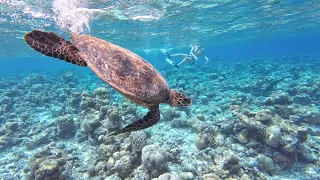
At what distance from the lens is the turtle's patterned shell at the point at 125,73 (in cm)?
367

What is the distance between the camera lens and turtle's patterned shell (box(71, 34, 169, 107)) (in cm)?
367

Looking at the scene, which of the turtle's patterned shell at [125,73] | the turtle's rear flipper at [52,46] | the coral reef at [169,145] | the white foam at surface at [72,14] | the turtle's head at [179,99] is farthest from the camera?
the white foam at surface at [72,14]

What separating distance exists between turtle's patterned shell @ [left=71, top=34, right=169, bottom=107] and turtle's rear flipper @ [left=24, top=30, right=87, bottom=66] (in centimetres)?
18

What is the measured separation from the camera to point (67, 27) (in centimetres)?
2345

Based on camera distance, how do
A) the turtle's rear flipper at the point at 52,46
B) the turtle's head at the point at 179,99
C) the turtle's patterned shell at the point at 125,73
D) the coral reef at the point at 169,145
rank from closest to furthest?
the turtle's patterned shell at the point at 125,73
the turtle's rear flipper at the point at 52,46
the turtle's head at the point at 179,99
the coral reef at the point at 169,145

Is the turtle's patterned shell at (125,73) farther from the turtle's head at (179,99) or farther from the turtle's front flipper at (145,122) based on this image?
the turtle's front flipper at (145,122)

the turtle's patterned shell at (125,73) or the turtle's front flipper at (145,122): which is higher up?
the turtle's patterned shell at (125,73)

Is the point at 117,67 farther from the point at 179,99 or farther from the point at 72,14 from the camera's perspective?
the point at 72,14

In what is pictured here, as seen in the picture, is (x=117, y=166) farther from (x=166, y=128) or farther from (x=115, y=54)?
Answer: (x=166, y=128)

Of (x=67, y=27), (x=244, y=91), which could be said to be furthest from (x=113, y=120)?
(x=67, y=27)

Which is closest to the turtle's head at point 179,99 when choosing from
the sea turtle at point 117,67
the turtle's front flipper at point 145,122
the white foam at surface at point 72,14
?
the sea turtle at point 117,67

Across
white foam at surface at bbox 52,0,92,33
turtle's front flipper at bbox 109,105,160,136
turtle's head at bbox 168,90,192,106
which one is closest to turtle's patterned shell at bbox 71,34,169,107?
turtle's head at bbox 168,90,192,106

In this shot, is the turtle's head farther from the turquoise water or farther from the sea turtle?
the turquoise water

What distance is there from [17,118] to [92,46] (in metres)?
11.6
